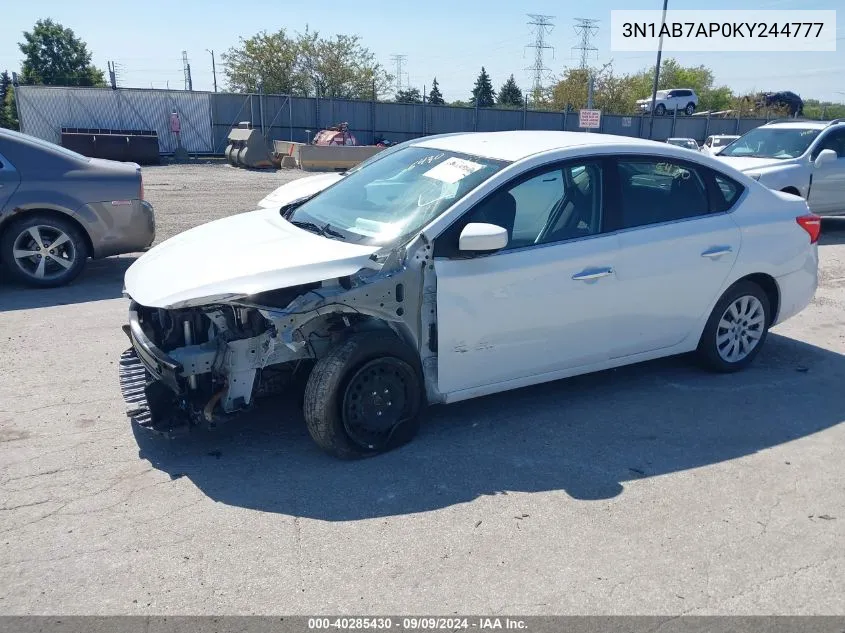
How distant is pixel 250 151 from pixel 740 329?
22852mm

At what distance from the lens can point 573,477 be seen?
3980mm

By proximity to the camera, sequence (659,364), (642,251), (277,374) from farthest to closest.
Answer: (659,364)
(642,251)
(277,374)

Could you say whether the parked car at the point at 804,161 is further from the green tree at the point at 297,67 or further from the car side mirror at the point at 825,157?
the green tree at the point at 297,67

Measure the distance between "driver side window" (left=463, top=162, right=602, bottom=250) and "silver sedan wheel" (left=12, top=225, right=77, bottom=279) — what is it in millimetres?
5278

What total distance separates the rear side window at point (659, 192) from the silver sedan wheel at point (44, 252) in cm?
577

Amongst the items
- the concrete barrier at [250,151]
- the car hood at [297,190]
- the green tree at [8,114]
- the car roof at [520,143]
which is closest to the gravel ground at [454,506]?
the car roof at [520,143]

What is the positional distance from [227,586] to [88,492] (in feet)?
3.74

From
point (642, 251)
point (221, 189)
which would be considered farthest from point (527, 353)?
point (221, 189)

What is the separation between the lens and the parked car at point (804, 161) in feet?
37.7

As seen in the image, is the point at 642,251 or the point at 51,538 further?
the point at 642,251

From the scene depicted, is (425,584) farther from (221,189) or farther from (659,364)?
(221,189)

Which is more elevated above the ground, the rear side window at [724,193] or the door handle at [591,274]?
the rear side window at [724,193]

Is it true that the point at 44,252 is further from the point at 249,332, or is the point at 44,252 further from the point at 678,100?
the point at 678,100

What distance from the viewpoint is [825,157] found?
1157 centimetres
